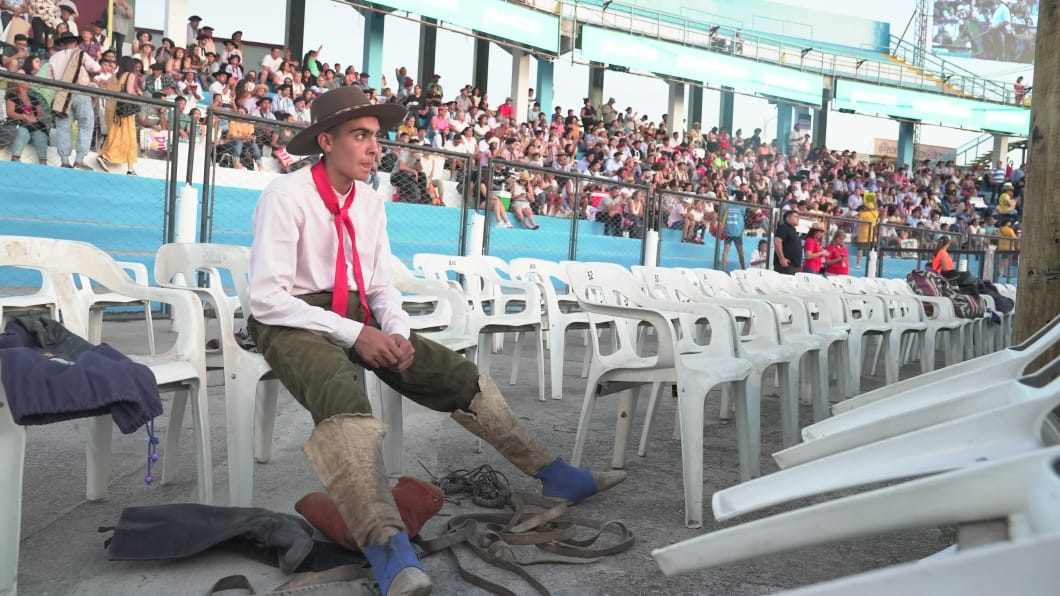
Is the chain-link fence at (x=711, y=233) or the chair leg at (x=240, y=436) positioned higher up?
the chain-link fence at (x=711, y=233)

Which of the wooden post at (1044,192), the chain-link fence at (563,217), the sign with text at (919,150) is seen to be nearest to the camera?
the wooden post at (1044,192)

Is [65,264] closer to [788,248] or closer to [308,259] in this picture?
[308,259]

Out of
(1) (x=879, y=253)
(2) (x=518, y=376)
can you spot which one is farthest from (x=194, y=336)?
(1) (x=879, y=253)

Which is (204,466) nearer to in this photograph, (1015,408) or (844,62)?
(1015,408)

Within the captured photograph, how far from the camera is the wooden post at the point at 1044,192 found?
9.70ft

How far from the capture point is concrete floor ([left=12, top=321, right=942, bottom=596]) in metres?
2.50

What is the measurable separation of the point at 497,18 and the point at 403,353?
1716 centimetres

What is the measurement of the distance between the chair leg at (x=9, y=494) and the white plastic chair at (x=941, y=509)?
187 centimetres

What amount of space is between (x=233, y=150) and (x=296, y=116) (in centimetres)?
360

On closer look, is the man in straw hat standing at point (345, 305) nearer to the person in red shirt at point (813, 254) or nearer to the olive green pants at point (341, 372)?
the olive green pants at point (341, 372)

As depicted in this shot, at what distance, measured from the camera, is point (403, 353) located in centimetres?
293

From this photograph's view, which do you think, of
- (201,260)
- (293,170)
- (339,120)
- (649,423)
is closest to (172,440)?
(201,260)

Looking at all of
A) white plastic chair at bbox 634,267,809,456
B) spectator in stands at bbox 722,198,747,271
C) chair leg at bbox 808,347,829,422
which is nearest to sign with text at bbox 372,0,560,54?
spectator in stands at bbox 722,198,747,271

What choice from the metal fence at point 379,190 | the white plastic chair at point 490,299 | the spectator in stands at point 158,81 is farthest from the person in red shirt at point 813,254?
the spectator in stands at point 158,81
